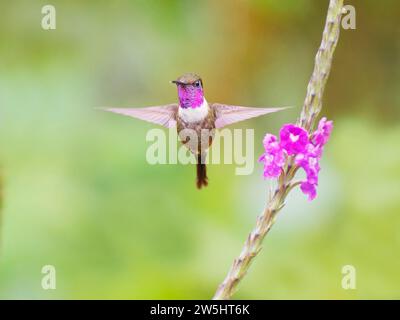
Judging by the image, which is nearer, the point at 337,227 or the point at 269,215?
the point at 269,215

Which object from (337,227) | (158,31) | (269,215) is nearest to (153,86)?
(158,31)

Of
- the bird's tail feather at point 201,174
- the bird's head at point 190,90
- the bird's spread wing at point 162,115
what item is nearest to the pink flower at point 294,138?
the bird's head at point 190,90

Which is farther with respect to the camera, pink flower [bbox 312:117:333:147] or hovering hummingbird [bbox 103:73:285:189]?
hovering hummingbird [bbox 103:73:285:189]

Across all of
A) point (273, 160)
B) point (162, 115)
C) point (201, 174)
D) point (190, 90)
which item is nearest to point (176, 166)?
point (201, 174)

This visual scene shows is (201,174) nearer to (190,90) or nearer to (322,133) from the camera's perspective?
(190,90)

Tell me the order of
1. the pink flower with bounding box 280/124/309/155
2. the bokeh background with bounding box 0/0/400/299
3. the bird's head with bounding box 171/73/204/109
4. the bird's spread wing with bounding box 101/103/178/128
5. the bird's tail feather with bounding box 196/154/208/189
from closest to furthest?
the pink flower with bounding box 280/124/309/155, the bird's head with bounding box 171/73/204/109, the bird's spread wing with bounding box 101/103/178/128, the bird's tail feather with bounding box 196/154/208/189, the bokeh background with bounding box 0/0/400/299

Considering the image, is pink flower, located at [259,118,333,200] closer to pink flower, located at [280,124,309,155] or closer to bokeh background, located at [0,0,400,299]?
pink flower, located at [280,124,309,155]

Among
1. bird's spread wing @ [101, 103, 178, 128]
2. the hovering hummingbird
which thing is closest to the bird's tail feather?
the hovering hummingbird

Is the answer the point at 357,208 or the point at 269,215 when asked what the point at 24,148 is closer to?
the point at 357,208
